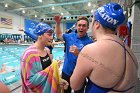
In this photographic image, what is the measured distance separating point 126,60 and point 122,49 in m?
0.08

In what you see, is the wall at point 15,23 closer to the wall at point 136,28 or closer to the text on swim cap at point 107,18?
the wall at point 136,28

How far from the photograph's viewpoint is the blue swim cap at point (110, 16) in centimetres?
126

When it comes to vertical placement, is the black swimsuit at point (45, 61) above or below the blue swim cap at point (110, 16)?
below

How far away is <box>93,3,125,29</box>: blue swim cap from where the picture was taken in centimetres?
126

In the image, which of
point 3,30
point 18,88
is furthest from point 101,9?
point 3,30

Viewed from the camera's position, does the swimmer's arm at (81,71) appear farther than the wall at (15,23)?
No

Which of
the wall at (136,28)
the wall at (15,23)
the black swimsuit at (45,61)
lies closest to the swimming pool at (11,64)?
the black swimsuit at (45,61)

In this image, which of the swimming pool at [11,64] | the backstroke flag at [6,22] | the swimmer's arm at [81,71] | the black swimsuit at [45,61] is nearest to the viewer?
the swimmer's arm at [81,71]

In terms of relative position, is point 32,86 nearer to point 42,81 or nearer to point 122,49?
point 42,81

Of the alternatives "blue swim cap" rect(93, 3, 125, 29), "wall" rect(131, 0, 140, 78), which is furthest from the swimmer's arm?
"wall" rect(131, 0, 140, 78)

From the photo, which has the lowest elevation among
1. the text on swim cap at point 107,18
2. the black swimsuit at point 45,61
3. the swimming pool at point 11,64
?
the swimming pool at point 11,64

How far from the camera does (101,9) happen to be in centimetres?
131

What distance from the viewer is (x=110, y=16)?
126cm

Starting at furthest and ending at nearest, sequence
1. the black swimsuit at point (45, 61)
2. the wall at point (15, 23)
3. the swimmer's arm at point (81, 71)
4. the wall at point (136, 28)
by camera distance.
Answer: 1. the wall at point (15, 23)
2. the wall at point (136, 28)
3. the black swimsuit at point (45, 61)
4. the swimmer's arm at point (81, 71)
